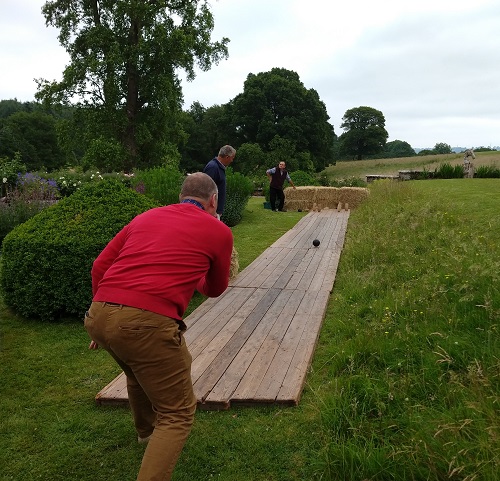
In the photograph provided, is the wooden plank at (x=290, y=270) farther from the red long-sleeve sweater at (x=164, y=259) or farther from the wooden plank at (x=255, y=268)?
the red long-sleeve sweater at (x=164, y=259)

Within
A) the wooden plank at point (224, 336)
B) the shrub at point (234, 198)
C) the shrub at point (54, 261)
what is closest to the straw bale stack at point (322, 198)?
the shrub at point (234, 198)

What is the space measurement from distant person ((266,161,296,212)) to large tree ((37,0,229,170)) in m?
10.4

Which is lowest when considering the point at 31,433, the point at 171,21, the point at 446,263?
the point at 31,433

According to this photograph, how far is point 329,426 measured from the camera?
2.87 metres

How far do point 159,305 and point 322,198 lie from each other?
55.3 ft

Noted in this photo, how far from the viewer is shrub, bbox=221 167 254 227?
1293 centimetres

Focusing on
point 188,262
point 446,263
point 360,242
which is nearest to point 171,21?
point 360,242

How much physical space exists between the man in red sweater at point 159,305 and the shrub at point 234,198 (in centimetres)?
1043

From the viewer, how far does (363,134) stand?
6581cm

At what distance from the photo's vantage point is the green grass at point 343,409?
2.44 metres

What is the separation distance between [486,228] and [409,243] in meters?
1.25

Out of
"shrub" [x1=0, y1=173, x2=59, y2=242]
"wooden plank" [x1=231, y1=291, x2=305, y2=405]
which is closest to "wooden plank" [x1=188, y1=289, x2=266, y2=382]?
"wooden plank" [x1=231, y1=291, x2=305, y2=405]

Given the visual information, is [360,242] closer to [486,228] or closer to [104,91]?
[486,228]

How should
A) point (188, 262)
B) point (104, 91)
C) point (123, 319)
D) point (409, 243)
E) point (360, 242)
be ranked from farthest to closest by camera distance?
1. point (104, 91)
2. point (360, 242)
3. point (409, 243)
4. point (188, 262)
5. point (123, 319)
